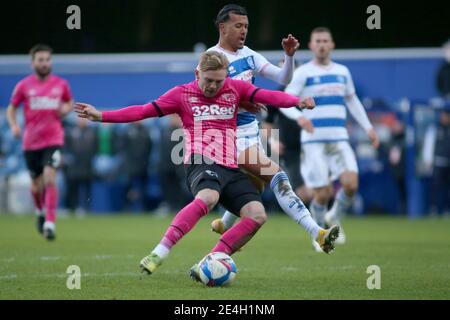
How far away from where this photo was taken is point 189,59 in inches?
941

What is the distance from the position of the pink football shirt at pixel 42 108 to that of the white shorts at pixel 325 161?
4047 millimetres

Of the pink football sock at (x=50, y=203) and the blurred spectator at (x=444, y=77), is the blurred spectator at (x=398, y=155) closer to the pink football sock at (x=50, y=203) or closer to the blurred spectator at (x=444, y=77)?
the blurred spectator at (x=444, y=77)

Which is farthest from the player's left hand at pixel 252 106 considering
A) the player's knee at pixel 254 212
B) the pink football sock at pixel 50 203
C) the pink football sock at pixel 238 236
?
the pink football sock at pixel 50 203

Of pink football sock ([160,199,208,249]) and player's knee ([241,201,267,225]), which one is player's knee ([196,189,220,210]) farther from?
player's knee ([241,201,267,225])

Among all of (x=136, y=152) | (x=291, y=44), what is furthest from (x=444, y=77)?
(x=291, y=44)

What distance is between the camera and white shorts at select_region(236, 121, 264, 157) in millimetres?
9672

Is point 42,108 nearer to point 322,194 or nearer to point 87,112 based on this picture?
point 322,194

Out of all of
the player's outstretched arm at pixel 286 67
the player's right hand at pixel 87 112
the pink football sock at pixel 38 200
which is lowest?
the pink football sock at pixel 38 200

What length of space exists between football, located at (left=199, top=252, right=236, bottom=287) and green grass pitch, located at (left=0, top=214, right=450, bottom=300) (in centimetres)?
13

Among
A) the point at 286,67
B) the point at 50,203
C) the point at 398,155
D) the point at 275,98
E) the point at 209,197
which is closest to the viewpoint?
the point at 209,197

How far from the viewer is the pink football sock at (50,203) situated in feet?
46.5

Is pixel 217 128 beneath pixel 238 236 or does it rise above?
above

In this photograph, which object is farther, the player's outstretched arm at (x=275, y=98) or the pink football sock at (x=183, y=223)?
the player's outstretched arm at (x=275, y=98)

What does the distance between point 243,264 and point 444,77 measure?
552 inches
